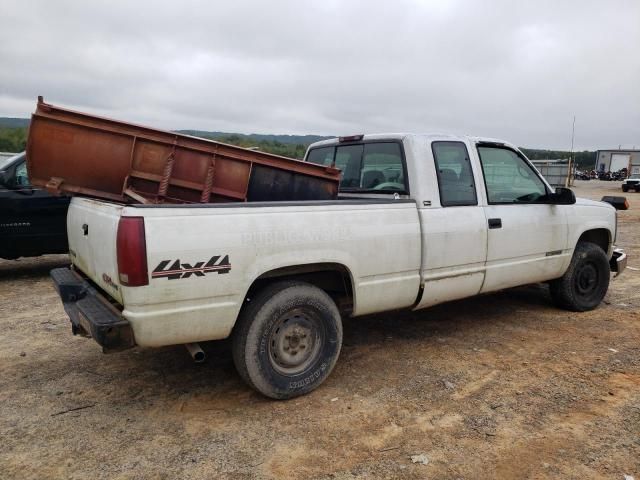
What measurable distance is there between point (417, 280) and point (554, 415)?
135 centimetres

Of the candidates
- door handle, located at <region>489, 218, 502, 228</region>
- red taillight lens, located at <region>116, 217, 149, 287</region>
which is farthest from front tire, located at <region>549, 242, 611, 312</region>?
red taillight lens, located at <region>116, 217, 149, 287</region>

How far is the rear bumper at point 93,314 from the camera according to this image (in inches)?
111

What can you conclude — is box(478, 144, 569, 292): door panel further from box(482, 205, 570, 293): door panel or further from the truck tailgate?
the truck tailgate

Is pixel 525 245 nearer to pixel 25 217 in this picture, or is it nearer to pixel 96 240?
pixel 96 240

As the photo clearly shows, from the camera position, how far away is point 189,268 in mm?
2883

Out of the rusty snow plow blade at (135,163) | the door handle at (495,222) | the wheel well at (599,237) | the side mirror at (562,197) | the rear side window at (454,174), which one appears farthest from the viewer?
the wheel well at (599,237)

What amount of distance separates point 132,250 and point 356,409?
Result: 182 centimetres

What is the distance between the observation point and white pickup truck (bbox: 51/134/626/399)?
9.38 ft

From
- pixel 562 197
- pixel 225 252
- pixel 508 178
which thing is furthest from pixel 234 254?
pixel 562 197

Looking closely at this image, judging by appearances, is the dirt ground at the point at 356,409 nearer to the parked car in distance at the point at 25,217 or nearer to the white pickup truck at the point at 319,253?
the white pickup truck at the point at 319,253

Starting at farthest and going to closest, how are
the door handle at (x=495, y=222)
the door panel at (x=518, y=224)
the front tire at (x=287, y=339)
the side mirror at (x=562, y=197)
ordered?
the side mirror at (x=562, y=197)
the door panel at (x=518, y=224)
the door handle at (x=495, y=222)
the front tire at (x=287, y=339)

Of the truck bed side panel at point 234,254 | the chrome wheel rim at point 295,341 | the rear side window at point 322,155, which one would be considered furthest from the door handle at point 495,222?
the chrome wheel rim at point 295,341

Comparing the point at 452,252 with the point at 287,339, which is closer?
the point at 287,339

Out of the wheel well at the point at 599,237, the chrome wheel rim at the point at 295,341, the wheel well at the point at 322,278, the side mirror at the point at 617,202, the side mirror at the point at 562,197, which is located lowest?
the chrome wheel rim at the point at 295,341
